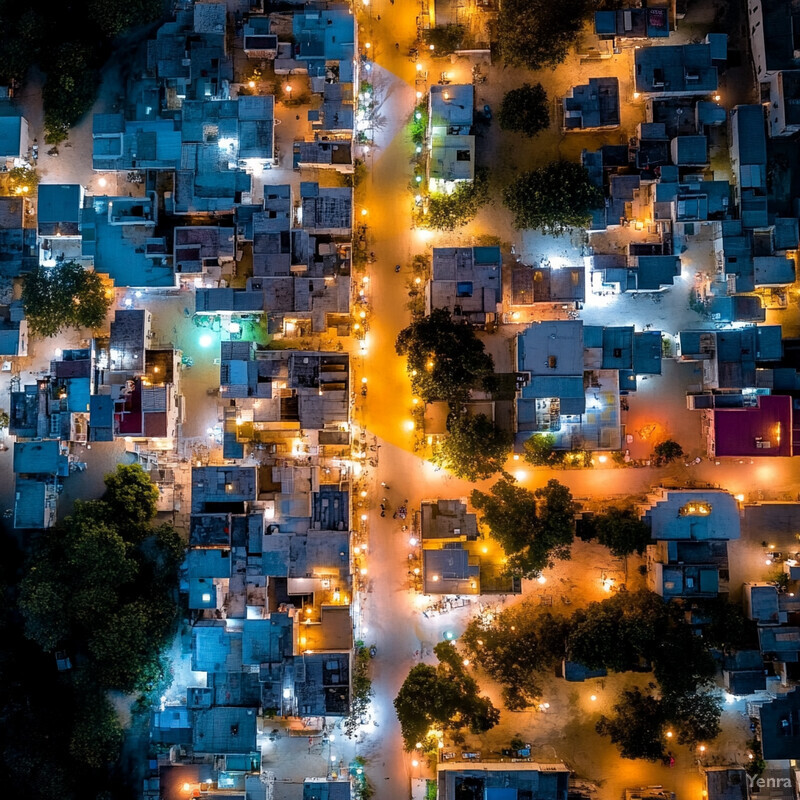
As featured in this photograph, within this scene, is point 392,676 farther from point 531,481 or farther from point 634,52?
point 634,52

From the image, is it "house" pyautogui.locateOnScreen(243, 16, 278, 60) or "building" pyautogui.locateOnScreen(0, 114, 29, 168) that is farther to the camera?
"building" pyautogui.locateOnScreen(0, 114, 29, 168)

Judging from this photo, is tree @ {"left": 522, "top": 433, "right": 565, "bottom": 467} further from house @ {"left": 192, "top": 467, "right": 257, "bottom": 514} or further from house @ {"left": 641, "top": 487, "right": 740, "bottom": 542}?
house @ {"left": 192, "top": 467, "right": 257, "bottom": 514}

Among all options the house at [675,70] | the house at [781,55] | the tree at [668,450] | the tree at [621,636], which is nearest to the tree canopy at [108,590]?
the tree at [621,636]

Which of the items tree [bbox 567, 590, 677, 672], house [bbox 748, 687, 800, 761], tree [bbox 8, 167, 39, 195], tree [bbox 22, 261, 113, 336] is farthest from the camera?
tree [bbox 8, 167, 39, 195]

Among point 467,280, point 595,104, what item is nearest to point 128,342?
point 467,280

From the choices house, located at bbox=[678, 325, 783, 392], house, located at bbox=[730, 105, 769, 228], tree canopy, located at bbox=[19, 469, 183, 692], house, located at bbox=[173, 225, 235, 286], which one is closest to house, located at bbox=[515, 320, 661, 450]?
house, located at bbox=[678, 325, 783, 392]

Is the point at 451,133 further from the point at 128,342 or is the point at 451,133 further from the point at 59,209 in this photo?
the point at 59,209
